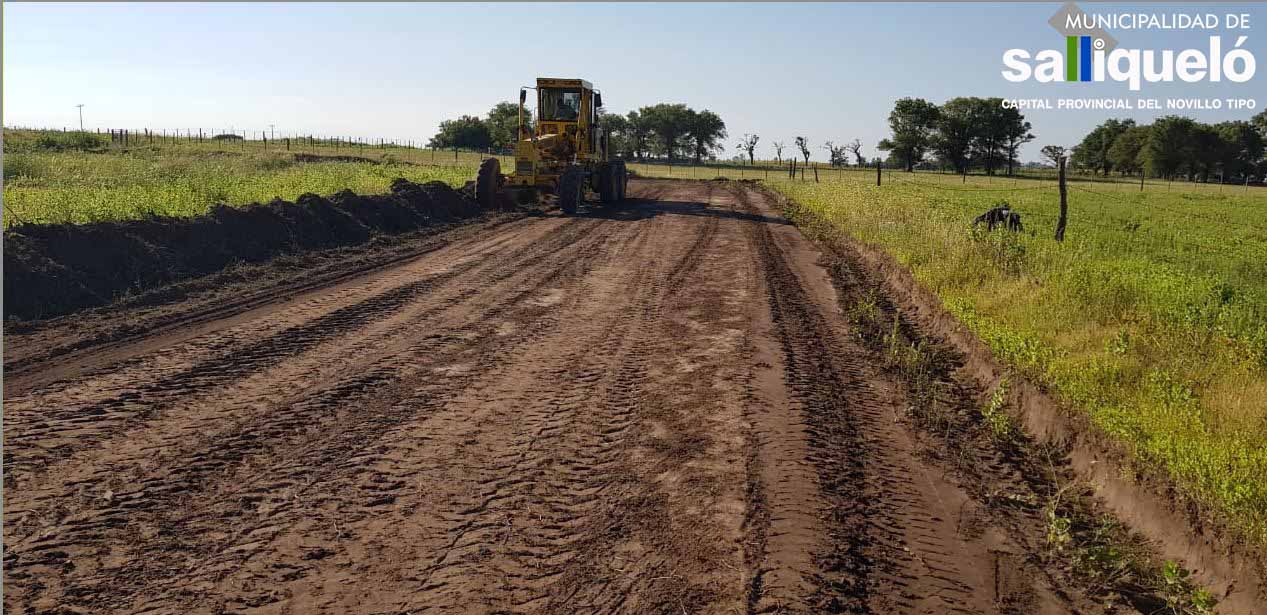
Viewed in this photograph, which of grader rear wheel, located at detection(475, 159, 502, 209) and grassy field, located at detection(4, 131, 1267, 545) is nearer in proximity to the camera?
grassy field, located at detection(4, 131, 1267, 545)

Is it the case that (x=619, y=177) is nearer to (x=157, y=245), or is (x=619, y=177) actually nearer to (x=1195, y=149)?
(x=157, y=245)

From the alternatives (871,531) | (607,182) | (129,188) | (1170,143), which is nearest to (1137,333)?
(871,531)

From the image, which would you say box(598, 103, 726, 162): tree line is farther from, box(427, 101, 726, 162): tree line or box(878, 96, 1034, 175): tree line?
box(878, 96, 1034, 175): tree line

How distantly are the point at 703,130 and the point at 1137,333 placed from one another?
111 meters

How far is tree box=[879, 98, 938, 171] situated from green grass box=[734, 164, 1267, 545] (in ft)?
250

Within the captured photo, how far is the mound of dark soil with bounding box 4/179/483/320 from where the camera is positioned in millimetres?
9609

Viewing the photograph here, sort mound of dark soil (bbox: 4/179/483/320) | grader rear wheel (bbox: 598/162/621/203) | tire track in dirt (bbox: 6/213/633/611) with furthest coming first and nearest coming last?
grader rear wheel (bbox: 598/162/621/203), mound of dark soil (bbox: 4/179/483/320), tire track in dirt (bbox: 6/213/633/611)

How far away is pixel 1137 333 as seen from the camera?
8203mm

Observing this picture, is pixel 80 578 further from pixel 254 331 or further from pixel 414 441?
pixel 254 331

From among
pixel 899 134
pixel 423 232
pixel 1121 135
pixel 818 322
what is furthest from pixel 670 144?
pixel 818 322

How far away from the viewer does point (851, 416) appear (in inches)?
261

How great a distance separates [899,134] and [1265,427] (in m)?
90.7

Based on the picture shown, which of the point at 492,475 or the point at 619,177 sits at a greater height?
the point at 619,177

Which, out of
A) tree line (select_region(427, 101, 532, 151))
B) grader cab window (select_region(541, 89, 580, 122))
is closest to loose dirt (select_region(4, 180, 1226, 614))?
grader cab window (select_region(541, 89, 580, 122))
